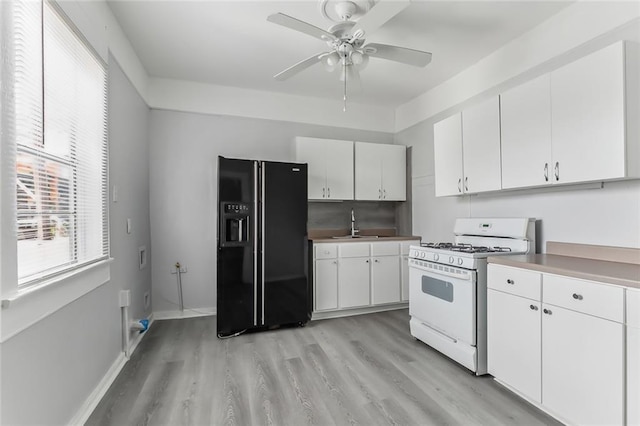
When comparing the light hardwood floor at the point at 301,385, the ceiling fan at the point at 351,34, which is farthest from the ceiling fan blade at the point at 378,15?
the light hardwood floor at the point at 301,385

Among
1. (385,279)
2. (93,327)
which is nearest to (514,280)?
(385,279)

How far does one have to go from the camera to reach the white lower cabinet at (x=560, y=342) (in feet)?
4.86

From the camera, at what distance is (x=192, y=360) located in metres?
2.52

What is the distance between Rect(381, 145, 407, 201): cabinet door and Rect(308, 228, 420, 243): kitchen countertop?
0.53 metres

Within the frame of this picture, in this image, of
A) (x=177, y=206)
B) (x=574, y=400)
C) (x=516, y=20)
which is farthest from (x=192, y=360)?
(x=516, y=20)

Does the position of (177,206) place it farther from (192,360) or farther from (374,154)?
(374,154)

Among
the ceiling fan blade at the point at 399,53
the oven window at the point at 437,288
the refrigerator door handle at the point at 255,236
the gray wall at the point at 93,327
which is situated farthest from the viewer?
the refrigerator door handle at the point at 255,236

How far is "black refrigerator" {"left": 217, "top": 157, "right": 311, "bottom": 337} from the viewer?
3.04 m

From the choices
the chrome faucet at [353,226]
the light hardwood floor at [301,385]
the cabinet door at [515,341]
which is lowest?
the light hardwood floor at [301,385]

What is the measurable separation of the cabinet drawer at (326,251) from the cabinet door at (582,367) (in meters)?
2.10

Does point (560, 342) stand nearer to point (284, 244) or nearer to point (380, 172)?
point (284, 244)

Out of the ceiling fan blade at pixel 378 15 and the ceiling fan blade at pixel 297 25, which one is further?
the ceiling fan blade at pixel 297 25

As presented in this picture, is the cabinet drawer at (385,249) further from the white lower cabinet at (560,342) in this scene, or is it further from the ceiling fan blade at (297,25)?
the ceiling fan blade at (297,25)

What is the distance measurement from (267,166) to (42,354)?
224 centimetres
